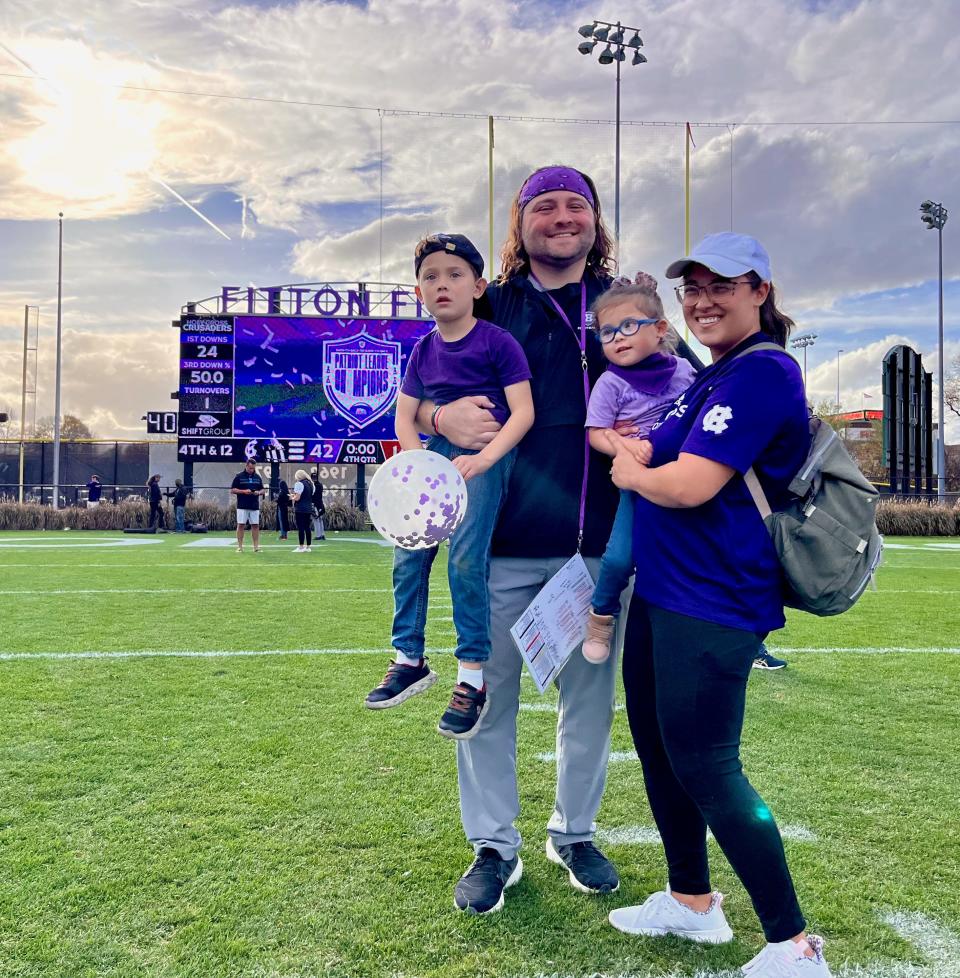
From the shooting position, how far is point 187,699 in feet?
15.9

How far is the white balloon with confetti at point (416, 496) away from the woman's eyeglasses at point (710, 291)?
2.34ft

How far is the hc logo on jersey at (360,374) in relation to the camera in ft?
75.5

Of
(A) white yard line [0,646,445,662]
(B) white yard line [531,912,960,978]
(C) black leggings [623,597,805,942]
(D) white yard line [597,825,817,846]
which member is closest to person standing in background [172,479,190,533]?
(A) white yard line [0,646,445,662]

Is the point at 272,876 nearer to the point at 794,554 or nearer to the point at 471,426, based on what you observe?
the point at 471,426

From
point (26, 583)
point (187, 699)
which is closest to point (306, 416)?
point (26, 583)

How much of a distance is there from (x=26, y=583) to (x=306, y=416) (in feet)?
43.4

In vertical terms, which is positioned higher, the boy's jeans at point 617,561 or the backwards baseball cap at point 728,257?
the backwards baseball cap at point 728,257

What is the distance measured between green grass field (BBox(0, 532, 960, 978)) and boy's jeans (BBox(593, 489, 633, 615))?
95 cm

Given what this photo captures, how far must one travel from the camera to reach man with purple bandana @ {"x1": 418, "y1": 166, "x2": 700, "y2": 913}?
256 centimetres

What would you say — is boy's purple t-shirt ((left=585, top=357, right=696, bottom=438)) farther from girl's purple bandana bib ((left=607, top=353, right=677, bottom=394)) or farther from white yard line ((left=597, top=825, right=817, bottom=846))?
white yard line ((left=597, top=825, right=817, bottom=846))

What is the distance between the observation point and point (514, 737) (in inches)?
106

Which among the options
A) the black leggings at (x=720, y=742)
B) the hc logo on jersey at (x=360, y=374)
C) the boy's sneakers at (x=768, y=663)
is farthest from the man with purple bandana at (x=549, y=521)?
the hc logo on jersey at (x=360, y=374)

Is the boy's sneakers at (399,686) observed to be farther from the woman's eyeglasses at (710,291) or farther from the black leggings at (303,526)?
the black leggings at (303,526)

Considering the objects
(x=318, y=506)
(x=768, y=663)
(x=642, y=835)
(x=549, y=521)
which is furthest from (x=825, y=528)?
(x=318, y=506)
